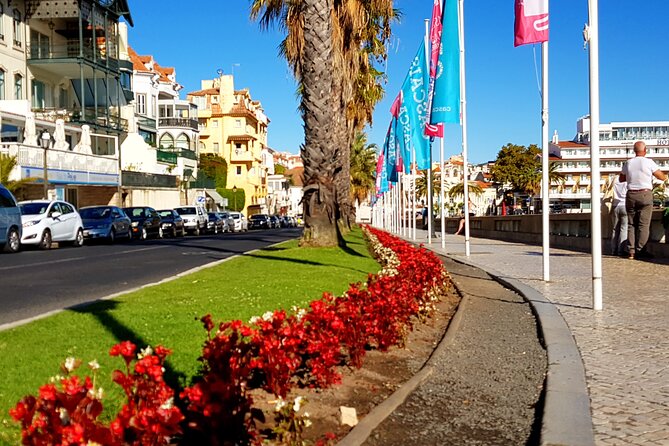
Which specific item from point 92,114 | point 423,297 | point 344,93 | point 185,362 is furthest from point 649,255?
point 92,114

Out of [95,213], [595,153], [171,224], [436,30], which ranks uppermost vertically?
[436,30]

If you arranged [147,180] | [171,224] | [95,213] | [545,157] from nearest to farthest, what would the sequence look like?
1. [545,157]
2. [95,213]
3. [171,224]
4. [147,180]

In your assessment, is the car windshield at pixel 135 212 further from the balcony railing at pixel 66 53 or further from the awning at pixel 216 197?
the awning at pixel 216 197

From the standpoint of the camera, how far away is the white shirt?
13953mm

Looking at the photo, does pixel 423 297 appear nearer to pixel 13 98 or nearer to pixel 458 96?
pixel 458 96

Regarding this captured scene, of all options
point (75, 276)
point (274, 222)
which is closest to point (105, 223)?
point (75, 276)

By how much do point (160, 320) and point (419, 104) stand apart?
19409mm

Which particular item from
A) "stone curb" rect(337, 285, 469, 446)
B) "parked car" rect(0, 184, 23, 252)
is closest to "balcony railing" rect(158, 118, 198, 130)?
"parked car" rect(0, 184, 23, 252)

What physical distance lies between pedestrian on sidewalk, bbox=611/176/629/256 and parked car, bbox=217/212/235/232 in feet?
137

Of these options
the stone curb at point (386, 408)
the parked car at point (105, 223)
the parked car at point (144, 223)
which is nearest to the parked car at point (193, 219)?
the parked car at point (144, 223)

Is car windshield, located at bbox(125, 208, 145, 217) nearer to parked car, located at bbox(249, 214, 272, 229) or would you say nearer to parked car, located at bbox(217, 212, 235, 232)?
parked car, located at bbox(217, 212, 235, 232)

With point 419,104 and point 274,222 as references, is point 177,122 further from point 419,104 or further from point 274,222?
point 419,104

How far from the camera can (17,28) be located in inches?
1719

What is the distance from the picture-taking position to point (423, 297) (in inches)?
342
